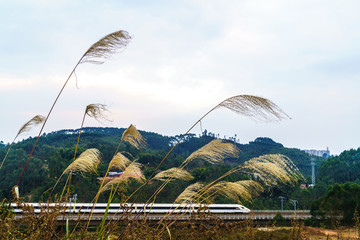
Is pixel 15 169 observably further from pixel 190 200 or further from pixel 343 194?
pixel 190 200

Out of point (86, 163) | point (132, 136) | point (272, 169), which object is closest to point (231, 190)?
point (272, 169)

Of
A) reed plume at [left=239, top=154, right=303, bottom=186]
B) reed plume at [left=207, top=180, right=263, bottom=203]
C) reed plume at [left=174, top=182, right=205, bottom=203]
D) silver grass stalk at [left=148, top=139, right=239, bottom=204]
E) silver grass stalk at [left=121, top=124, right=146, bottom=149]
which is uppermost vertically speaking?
silver grass stalk at [left=121, top=124, right=146, bottom=149]

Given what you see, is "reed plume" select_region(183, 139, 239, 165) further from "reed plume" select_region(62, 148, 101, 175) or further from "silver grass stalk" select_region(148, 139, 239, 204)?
"reed plume" select_region(62, 148, 101, 175)

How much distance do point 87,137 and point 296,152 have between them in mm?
36194

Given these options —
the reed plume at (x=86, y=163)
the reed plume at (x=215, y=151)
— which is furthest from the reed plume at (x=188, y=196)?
the reed plume at (x=86, y=163)

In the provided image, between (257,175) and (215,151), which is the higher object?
(215,151)

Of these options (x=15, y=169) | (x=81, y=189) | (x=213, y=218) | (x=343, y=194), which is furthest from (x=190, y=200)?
(x=15, y=169)

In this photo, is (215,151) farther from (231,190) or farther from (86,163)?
(86,163)

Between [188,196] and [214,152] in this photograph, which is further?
[188,196]

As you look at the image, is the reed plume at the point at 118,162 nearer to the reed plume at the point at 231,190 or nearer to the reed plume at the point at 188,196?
the reed plume at the point at 188,196

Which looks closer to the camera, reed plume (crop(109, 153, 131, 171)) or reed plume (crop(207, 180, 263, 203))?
reed plume (crop(207, 180, 263, 203))

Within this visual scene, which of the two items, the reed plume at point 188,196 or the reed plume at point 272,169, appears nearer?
the reed plume at point 272,169

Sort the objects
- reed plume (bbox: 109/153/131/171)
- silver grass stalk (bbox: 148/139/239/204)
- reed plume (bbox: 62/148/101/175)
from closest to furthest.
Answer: silver grass stalk (bbox: 148/139/239/204)
reed plume (bbox: 109/153/131/171)
reed plume (bbox: 62/148/101/175)

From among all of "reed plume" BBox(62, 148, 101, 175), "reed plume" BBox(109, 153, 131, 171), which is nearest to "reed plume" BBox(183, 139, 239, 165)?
"reed plume" BBox(109, 153, 131, 171)
